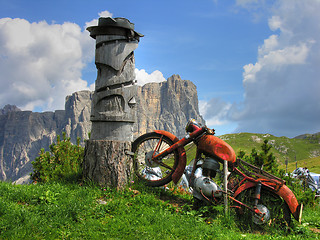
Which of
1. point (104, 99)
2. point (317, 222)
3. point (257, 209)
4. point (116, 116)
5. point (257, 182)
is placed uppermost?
point (104, 99)

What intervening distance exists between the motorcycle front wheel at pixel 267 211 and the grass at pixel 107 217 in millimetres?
236

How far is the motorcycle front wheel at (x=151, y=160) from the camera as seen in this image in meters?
7.41

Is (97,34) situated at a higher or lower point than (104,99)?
higher

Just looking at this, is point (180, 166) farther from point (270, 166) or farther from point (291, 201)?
point (270, 166)

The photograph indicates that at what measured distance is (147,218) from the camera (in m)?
5.65

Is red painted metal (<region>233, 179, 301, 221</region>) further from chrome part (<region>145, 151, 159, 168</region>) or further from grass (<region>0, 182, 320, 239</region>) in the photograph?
chrome part (<region>145, 151, 159, 168</region>)

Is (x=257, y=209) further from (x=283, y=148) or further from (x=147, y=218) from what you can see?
(x=283, y=148)

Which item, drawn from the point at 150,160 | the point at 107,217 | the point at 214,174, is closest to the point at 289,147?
the point at 214,174

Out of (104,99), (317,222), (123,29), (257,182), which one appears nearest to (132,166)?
(104,99)

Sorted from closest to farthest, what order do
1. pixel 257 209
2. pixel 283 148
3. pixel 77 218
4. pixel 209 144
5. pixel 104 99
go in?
pixel 77 218, pixel 257 209, pixel 209 144, pixel 104 99, pixel 283 148

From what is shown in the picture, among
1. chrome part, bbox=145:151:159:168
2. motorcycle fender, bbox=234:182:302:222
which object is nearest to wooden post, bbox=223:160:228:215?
motorcycle fender, bbox=234:182:302:222

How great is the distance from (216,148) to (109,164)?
2.85 metres

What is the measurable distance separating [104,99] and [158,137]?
1.87 m

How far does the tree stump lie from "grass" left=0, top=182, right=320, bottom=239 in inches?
11.5
